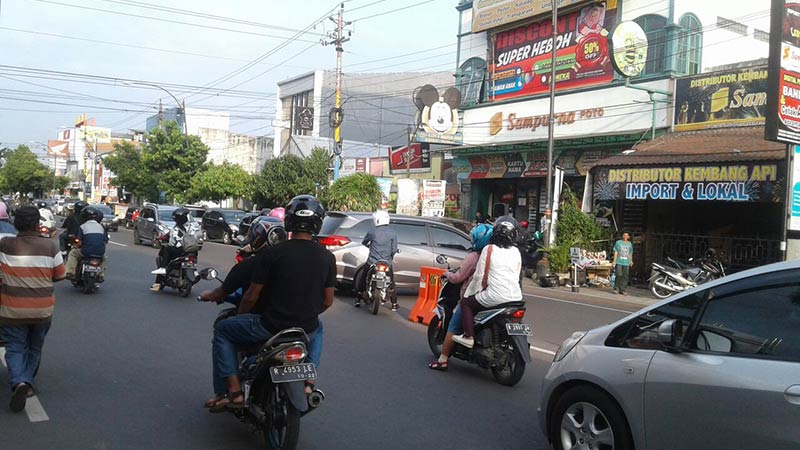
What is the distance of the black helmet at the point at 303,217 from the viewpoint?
4.84 meters

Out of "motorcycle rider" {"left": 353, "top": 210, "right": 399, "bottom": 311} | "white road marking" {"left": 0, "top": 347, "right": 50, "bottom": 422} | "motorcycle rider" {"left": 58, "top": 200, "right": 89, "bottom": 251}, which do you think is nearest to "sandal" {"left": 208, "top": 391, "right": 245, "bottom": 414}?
"white road marking" {"left": 0, "top": 347, "right": 50, "bottom": 422}

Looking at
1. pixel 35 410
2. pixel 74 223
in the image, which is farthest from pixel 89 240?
pixel 35 410

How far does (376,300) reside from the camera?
11.6 meters

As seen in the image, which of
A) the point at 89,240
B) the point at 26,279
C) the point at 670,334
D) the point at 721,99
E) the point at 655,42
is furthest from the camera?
the point at 655,42

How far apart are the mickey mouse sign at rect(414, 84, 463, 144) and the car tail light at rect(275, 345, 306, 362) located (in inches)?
886

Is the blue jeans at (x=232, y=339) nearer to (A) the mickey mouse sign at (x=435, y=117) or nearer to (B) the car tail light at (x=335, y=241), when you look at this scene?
(B) the car tail light at (x=335, y=241)

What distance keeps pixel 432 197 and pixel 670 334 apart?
867 inches

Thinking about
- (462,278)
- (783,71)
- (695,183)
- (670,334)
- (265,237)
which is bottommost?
(462,278)

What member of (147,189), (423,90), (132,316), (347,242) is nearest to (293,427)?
(132,316)

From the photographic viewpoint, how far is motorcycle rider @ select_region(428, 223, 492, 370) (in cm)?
736

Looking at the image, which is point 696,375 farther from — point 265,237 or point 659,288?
point 659,288

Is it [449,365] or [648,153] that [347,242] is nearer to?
[449,365]

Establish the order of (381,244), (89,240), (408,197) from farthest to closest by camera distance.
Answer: (408,197)
(89,240)
(381,244)

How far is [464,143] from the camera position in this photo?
95.0 feet
